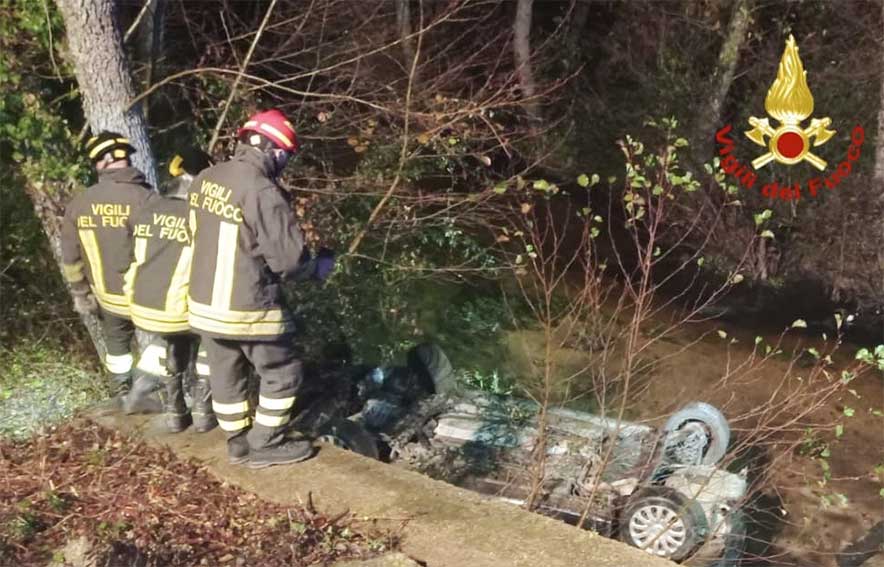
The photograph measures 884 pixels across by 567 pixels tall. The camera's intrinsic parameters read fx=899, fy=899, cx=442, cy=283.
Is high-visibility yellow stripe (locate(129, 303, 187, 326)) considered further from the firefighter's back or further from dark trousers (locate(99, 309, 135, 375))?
dark trousers (locate(99, 309, 135, 375))

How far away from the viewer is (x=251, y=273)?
404 cm

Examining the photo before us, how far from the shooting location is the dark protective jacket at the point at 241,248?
396 centimetres

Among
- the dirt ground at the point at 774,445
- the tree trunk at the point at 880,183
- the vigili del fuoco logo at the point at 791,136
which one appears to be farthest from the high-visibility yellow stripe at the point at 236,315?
the tree trunk at the point at 880,183

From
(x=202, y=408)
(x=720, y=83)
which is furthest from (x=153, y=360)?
(x=720, y=83)

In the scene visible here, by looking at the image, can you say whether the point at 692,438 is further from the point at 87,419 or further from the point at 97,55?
the point at 97,55

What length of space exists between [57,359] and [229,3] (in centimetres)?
395

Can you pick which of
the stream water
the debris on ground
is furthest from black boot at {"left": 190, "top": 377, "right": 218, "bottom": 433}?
the stream water

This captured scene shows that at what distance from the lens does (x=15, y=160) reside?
6.45m

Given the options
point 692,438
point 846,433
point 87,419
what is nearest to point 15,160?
point 87,419

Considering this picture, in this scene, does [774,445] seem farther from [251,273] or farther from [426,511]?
[251,273]

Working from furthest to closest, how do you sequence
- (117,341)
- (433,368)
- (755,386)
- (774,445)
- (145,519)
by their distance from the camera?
(755,386)
(433,368)
(774,445)
(117,341)
(145,519)

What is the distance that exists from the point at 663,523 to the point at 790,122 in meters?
8.76

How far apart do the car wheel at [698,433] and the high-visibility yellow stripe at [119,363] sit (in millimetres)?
3247

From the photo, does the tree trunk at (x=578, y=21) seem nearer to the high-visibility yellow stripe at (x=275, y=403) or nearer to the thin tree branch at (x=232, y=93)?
the thin tree branch at (x=232, y=93)
